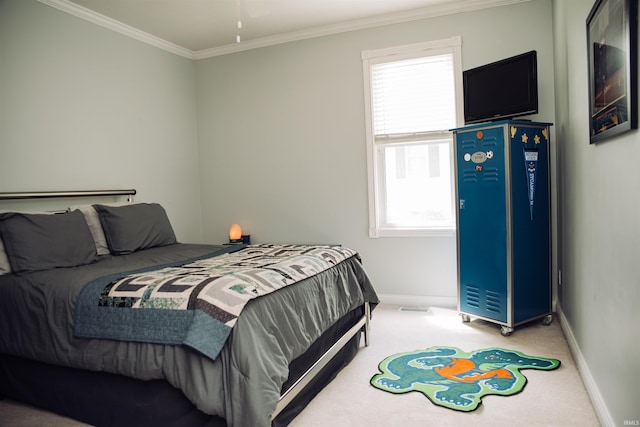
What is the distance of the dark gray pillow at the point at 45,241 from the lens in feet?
8.85

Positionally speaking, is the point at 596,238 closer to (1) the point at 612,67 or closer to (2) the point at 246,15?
(1) the point at 612,67

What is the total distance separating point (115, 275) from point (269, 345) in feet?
3.42

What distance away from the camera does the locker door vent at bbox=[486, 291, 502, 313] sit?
11.2 ft

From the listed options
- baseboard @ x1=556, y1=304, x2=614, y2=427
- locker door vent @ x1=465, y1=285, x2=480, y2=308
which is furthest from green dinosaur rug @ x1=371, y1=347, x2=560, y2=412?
locker door vent @ x1=465, y1=285, x2=480, y2=308

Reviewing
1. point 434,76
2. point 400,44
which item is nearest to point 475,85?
point 434,76

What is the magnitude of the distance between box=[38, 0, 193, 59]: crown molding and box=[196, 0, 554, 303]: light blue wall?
36 cm

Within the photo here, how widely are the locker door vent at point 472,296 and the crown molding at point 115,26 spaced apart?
3870 millimetres

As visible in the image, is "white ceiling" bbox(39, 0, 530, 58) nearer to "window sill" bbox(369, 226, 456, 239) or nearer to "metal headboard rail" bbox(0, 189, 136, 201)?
"metal headboard rail" bbox(0, 189, 136, 201)

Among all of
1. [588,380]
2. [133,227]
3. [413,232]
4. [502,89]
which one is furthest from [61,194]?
[588,380]

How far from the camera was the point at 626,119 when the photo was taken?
1608 millimetres

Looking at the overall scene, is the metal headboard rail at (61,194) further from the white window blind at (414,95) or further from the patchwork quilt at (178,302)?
the white window blind at (414,95)

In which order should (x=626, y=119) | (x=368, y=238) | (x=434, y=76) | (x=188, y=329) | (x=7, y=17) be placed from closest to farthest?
(x=626, y=119) → (x=188, y=329) → (x=7, y=17) → (x=434, y=76) → (x=368, y=238)

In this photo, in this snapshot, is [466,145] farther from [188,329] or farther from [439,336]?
[188,329]

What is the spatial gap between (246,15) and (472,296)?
3.19m
